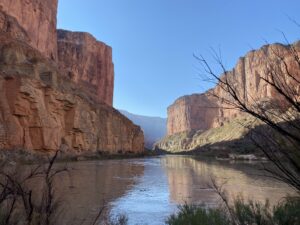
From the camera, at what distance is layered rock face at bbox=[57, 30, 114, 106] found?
310ft

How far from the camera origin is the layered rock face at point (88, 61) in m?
94.6

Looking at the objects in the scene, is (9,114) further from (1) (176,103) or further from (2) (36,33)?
(1) (176,103)

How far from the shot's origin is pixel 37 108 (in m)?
37.3

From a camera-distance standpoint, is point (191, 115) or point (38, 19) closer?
point (38, 19)

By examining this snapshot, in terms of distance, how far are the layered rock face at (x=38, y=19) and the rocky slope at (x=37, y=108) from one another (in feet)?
33.7

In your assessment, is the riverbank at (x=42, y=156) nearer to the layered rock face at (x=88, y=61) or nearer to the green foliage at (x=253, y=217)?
the green foliage at (x=253, y=217)

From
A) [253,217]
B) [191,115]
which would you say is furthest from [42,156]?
[191,115]

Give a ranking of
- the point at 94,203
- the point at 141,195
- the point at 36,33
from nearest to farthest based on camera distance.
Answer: the point at 94,203 < the point at 141,195 < the point at 36,33

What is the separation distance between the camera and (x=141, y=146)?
3290 inches

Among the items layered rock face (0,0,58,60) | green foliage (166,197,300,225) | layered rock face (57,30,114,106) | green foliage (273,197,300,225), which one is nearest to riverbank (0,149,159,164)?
green foliage (166,197,300,225)

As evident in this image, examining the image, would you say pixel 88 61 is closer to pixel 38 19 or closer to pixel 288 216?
pixel 38 19

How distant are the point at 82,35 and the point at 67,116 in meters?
58.1

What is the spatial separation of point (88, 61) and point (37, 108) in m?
65.2

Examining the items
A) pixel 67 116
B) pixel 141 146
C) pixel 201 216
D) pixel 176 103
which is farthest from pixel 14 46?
pixel 176 103
